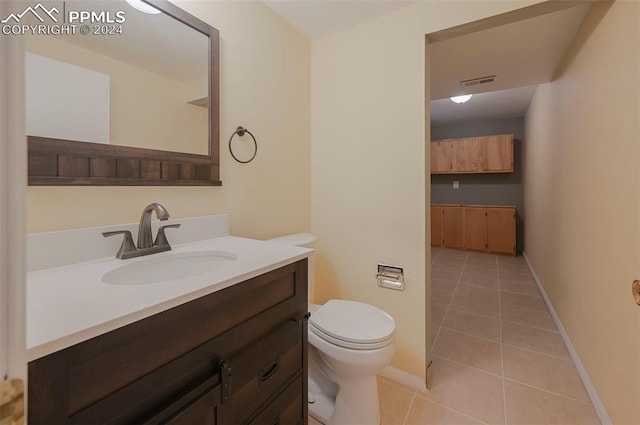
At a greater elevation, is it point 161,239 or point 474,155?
point 474,155

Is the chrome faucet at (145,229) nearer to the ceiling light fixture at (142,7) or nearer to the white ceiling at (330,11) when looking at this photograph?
the ceiling light fixture at (142,7)

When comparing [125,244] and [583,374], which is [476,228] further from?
[125,244]

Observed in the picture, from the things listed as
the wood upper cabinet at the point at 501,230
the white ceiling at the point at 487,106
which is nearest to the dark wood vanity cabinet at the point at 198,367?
the white ceiling at the point at 487,106

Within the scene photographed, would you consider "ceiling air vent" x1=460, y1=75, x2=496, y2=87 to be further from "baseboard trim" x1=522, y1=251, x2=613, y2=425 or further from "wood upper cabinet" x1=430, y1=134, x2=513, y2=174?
"wood upper cabinet" x1=430, y1=134, x2=513, y2=174

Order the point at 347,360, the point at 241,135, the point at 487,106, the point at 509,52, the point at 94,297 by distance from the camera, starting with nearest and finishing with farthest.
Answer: the point at 94,297 → the point at 347,360 → the point at 241,135 → the point at 509,52 → the point at 487,106

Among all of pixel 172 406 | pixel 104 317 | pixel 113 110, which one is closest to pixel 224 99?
pixel 113 110

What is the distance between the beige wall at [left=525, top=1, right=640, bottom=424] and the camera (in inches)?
44.6

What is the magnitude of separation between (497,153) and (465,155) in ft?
1.55

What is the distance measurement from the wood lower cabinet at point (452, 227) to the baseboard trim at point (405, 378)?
3843 millimetres

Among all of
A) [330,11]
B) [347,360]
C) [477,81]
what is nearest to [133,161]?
[347,360]

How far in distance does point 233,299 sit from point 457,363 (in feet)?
5.65

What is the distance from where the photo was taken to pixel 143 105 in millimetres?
1103

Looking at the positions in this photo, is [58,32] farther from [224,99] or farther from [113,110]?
[224,99]

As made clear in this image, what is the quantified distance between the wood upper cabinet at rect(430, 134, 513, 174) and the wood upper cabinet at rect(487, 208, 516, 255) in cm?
70
